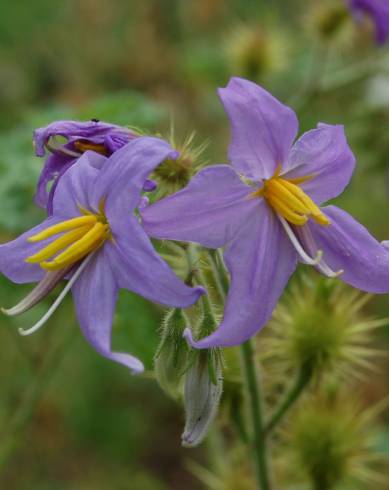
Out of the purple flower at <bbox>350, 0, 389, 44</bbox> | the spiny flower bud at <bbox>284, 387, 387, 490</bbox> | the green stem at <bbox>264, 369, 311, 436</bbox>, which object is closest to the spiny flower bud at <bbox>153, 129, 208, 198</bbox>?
the green stem at <bbox>264, 369, 311, 436</bbox>

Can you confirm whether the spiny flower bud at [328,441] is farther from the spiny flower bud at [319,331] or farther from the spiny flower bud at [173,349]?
the spiny flower bud at [173,349]

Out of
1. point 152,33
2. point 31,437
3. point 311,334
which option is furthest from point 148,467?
point 152,33

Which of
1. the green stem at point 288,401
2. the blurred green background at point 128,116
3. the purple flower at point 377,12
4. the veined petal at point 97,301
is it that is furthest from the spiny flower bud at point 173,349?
the purple flower at point 377,12

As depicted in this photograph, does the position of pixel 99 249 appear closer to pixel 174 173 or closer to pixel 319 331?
pixel 174 173

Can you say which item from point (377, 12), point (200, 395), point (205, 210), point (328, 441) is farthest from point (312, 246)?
point (377, 12)

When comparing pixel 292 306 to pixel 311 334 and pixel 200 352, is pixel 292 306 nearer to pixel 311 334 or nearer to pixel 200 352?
pixel 311 334

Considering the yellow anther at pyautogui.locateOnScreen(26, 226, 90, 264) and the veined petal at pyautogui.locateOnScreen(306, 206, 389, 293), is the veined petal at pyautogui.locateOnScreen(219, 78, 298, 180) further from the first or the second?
the yellow anther at pyautogui.locateOnScreen(26, 226, 90, 264)
